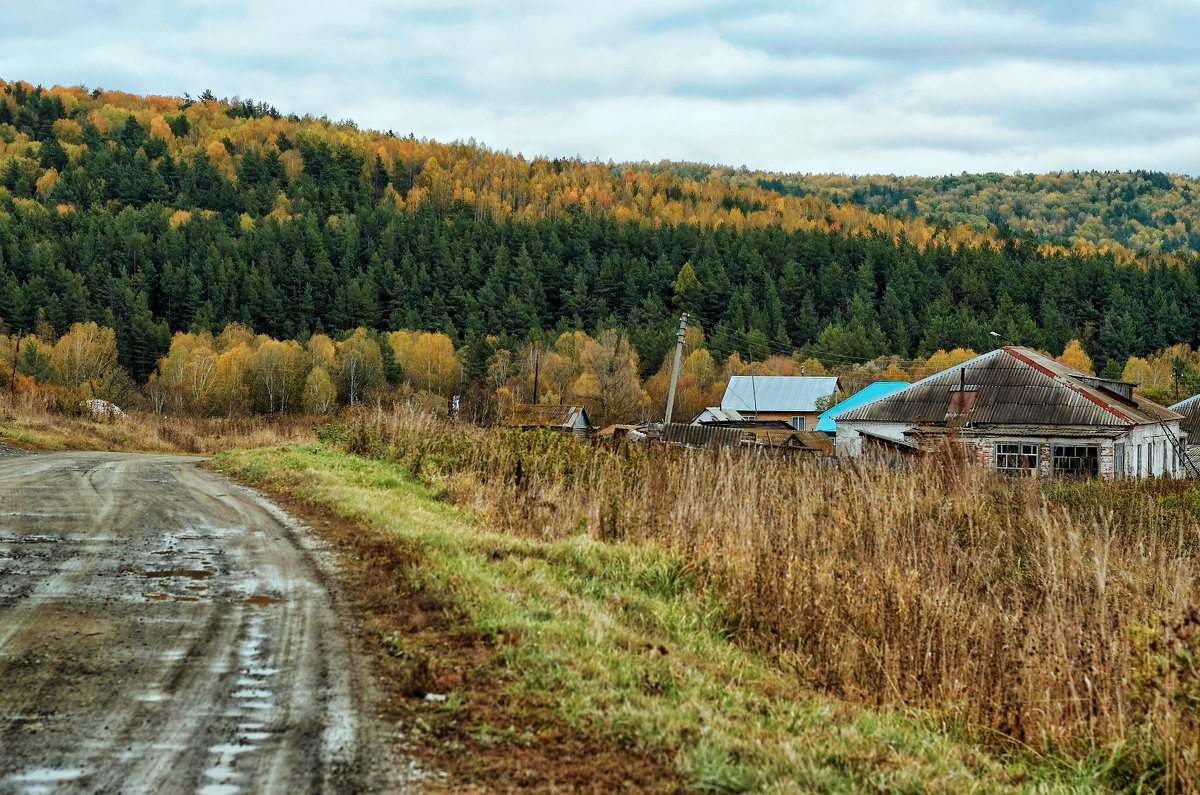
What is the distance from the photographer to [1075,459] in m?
A: 35.8

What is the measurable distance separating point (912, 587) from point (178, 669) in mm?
5452

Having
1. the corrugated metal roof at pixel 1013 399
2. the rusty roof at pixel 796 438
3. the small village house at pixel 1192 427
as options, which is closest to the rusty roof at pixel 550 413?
the rusty roof at pixel 796 438

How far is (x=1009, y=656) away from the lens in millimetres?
6977

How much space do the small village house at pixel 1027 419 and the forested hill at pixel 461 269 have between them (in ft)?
228

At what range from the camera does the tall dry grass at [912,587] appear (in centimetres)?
583

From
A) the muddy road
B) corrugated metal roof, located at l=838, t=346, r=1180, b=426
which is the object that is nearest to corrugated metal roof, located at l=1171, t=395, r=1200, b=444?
corrugated metal roof, located at l=838, t=346, r=1180, b=426

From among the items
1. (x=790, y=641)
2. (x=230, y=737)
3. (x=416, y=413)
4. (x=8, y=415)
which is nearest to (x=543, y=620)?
(x=790, y=641)

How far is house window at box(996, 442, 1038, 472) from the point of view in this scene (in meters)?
36.3

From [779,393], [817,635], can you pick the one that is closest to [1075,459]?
[817,635]

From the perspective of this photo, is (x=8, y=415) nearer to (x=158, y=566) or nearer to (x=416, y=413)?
(x=416, y=413)

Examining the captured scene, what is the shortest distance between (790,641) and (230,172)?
16969 cm

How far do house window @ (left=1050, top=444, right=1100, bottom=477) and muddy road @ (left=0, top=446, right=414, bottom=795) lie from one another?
106 ft

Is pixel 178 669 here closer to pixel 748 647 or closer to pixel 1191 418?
pixel 748 647

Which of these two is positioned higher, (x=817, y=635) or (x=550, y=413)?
(x=817, y=635)
